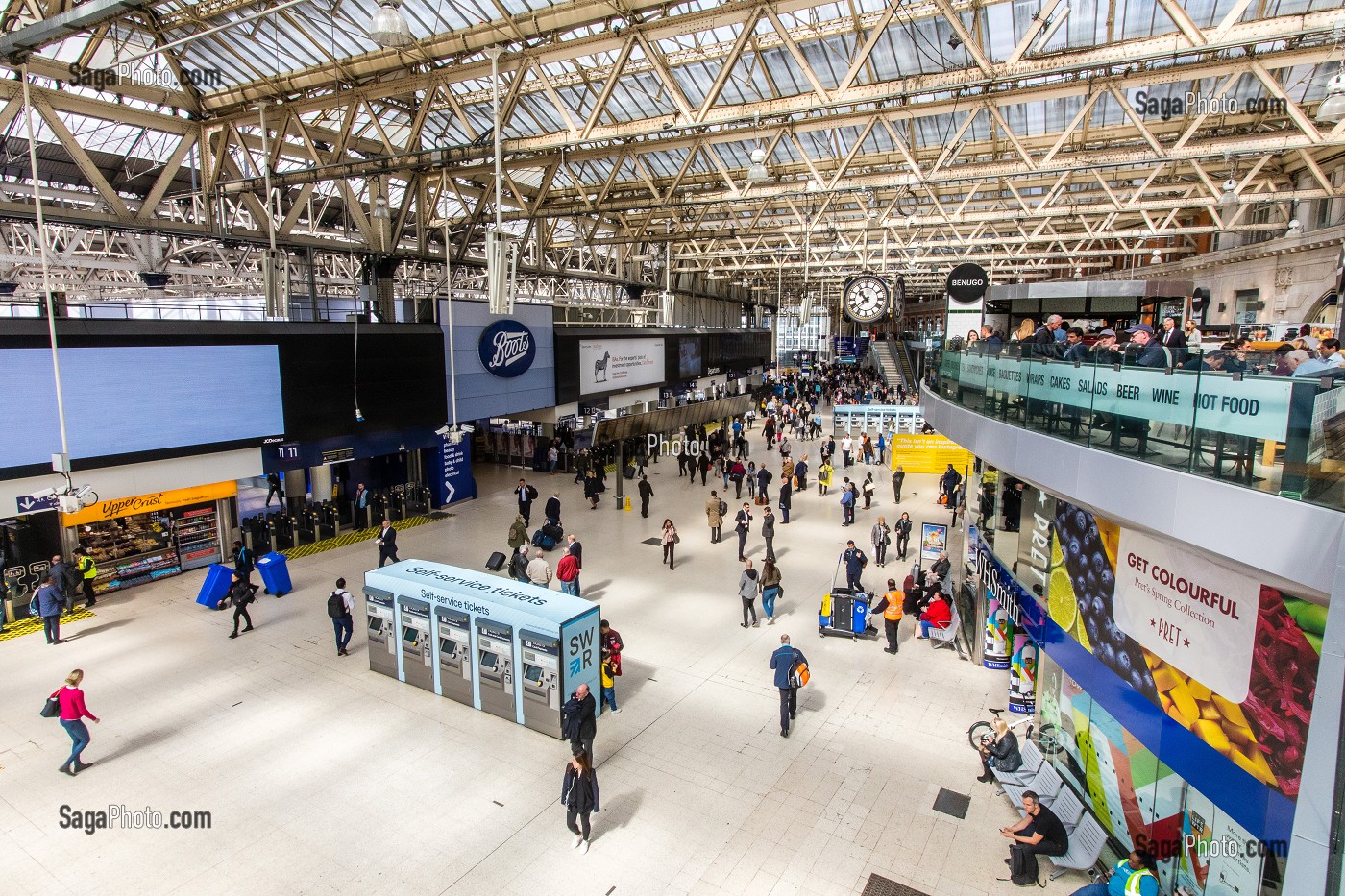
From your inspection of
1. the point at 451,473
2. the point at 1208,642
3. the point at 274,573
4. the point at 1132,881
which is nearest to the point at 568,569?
the point at 274,573

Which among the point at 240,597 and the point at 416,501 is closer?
the point at 240,597

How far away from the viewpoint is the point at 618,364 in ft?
90.0

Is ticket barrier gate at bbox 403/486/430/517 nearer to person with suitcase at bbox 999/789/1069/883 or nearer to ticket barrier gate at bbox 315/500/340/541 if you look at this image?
ticket barrier gate at bbox 315/500/340/541

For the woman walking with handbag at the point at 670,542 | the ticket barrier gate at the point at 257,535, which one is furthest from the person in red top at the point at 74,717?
the woman walking with handbag at the point at 670,542

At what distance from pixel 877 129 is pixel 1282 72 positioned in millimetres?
10671

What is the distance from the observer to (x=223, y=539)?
15367 millimetres

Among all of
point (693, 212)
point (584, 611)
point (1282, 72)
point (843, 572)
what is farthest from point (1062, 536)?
point (693, 212)

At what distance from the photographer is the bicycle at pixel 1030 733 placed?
8.10 meters

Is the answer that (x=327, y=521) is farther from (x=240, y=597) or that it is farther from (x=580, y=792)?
(x=580, y=792)

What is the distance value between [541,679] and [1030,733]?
20.6ft

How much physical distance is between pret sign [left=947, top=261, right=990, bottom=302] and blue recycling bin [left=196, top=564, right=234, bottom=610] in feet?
56.7

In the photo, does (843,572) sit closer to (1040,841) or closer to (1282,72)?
(1040,841)

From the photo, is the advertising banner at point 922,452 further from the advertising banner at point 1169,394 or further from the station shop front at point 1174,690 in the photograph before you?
the advertising banner at point 1169,394

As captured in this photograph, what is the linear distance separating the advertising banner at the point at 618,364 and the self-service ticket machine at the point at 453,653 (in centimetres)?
1613
